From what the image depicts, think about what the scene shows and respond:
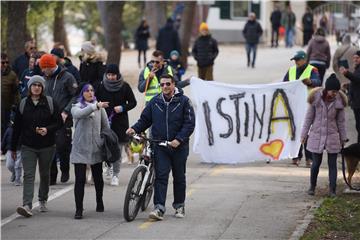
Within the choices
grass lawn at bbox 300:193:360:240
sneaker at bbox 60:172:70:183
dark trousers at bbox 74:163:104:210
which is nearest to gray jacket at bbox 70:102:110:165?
dark trousers at bbox 74:163:104:210

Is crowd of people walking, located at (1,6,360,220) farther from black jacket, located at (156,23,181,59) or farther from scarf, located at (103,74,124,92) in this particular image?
black jacket, located at (156,23,181,59)

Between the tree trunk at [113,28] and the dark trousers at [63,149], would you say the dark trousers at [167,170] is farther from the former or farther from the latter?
the tree trunk at [113,28]

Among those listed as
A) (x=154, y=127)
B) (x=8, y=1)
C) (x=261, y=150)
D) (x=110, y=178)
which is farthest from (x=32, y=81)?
(x=8, y=1)

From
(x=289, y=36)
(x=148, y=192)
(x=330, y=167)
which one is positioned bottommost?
(x=148, y=192)

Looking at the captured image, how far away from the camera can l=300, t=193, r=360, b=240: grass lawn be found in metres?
10.6

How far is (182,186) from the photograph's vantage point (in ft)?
38.2

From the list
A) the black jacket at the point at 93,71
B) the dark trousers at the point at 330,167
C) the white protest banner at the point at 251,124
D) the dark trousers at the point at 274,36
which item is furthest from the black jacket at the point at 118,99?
the dark trousers at the point at 274,36

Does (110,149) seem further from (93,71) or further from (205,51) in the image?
(205,51)

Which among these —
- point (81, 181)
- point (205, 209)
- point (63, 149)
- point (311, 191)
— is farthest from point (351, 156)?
point (63, 149)

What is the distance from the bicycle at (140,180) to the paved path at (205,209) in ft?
0.55

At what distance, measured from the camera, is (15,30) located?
24.3 meters

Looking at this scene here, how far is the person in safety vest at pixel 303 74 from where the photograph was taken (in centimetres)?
1541

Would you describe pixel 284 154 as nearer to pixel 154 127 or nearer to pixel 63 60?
pixel 63 60

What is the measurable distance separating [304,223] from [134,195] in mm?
2033
